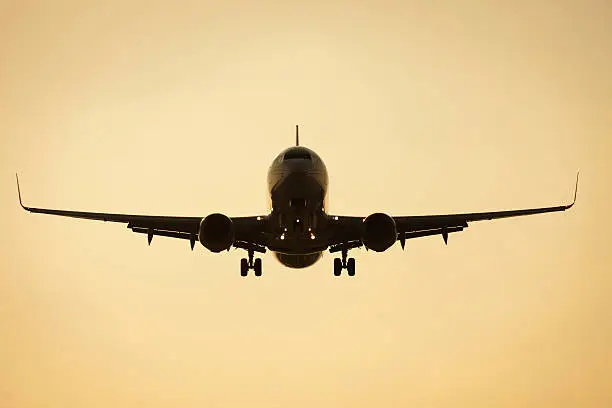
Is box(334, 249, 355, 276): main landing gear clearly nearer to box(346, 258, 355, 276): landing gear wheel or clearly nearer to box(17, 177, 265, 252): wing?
box(346, 258, 355, 276): landing gear wheel

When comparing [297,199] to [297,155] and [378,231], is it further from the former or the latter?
[378,231]

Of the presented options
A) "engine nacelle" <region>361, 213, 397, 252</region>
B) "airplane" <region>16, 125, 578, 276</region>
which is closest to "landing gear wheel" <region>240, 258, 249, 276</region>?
"airplane" <region>16, 125, 578, 276</region>

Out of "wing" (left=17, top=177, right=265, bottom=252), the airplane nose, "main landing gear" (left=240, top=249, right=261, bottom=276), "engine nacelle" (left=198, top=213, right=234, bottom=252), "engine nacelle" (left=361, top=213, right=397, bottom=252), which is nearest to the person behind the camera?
"engine nacelle" (left=198, top=213, right=234, bottom=252)

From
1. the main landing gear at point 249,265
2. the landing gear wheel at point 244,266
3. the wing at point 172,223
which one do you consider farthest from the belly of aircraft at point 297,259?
the landing gear wheel at point 244,266

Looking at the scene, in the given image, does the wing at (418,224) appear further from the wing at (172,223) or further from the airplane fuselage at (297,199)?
the wing at (172,223)

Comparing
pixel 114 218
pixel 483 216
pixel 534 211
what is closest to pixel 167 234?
pixel 114 218

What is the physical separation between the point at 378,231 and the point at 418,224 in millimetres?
6268

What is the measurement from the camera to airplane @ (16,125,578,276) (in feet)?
118

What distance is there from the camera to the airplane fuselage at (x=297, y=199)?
1427 inches

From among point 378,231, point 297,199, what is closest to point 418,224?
point 378,231

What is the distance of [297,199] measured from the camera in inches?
1422

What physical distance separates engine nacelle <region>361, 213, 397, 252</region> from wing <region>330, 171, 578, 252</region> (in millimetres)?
3369

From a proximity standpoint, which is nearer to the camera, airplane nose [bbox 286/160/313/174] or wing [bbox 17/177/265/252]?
airplane nose [bbox 286/160/313/174]

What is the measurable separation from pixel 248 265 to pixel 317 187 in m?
12.1
